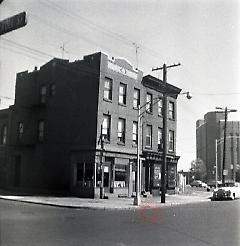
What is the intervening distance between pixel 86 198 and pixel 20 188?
7222 millimetres

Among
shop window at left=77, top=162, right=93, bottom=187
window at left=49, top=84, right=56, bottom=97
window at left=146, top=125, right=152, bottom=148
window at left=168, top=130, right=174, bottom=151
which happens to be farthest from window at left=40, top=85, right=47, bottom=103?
window at left=168, top=130, right=174, bottom=151

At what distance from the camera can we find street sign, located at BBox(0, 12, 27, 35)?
6.44 metres

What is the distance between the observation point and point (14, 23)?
647 centimetres

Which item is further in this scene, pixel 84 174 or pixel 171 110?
pixel 171 110

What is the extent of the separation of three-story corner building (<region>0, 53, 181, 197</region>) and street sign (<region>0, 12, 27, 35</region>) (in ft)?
74.0

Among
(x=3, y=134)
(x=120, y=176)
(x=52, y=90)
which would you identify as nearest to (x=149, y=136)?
(x=120, y=176)

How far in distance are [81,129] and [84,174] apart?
11.5ft

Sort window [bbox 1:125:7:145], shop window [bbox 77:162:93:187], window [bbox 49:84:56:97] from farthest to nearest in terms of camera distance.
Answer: window [bbox 1:125:7:145]
window [bbox 49:84:56:97]
shop window [bbox 77:162:93:187]

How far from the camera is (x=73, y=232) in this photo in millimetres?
12008


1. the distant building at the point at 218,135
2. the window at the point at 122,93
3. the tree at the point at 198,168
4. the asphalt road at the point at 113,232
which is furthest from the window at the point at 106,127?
the tree at the point at 198,168

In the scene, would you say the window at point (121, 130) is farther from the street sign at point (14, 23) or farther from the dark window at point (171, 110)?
the street sign at point (14, 23)

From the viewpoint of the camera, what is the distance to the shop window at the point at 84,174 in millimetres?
29297

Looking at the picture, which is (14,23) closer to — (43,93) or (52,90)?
(52,90)

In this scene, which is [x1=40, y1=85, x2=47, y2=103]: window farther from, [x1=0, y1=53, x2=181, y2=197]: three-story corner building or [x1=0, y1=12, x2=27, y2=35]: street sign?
[x1=0, y1=12, x2=27, y2=35]: street sign
